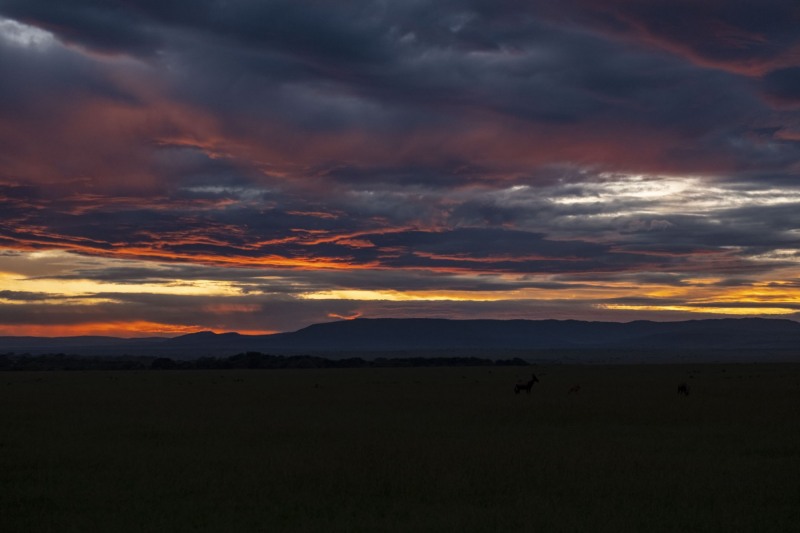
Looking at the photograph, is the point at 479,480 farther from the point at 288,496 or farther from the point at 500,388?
the point at 500,388

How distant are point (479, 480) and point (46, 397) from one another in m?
36.2

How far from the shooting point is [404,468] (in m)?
19.9

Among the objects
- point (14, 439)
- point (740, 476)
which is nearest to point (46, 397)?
point (14, 439)

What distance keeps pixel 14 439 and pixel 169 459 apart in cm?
768

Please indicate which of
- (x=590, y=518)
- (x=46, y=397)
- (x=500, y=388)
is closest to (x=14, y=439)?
(x=590, y=518)

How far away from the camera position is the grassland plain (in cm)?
1497

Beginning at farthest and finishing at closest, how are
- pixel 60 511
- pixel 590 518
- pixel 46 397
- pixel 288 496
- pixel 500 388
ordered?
pixel 500 388 → pixel 46 397 → pixel 288 496 → pixel 60 511 → pixel 590 518

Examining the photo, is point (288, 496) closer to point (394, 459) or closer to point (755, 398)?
point (394, 459)

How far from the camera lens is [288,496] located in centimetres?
1695

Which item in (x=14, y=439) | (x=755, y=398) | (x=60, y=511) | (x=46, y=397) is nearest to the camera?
(x=60, y=511)

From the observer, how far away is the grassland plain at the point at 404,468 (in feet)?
49.1

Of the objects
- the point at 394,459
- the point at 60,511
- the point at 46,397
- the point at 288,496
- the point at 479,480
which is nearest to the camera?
the point at 60,511

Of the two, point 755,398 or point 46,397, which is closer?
point 755,398

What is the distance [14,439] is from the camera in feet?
87.6
